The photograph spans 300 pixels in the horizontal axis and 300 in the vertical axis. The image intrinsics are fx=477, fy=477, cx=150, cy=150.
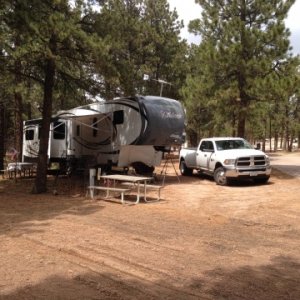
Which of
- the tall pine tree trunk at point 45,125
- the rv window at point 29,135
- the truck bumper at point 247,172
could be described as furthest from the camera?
the rv window at point 29,135

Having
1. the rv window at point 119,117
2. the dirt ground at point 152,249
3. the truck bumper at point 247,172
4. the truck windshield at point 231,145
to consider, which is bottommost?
the dirt ground at point 152,249

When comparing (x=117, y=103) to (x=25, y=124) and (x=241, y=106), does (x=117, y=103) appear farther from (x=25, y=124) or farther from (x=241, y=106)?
(x=25, y=124)

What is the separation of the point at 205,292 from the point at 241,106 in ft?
60.3

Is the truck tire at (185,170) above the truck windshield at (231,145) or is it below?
below

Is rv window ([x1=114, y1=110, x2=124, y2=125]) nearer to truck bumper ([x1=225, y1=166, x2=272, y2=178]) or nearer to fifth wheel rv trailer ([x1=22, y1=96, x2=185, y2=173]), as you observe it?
fifth wheel rv trailer ([x1=22, y1=96, x2=185, y2=173])

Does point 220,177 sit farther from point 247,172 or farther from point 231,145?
point 231,145

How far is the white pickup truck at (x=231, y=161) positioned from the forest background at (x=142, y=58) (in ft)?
12.3

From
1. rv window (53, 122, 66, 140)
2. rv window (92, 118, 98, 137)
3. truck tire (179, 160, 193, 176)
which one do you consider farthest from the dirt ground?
rv window (53, 122, 66, 140)

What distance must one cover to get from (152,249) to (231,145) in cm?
1205

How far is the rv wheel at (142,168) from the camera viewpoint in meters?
19.7

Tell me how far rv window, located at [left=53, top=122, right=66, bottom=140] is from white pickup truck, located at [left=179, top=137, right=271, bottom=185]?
6.63 metres

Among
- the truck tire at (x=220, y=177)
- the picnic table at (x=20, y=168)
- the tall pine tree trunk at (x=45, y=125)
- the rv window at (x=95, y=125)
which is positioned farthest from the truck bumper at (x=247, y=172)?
the picnic table at (x=20, y=168)

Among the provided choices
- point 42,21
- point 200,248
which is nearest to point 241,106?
point 42,21

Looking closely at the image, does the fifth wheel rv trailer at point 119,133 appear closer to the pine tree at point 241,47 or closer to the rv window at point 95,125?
the rv window at point 95,125
